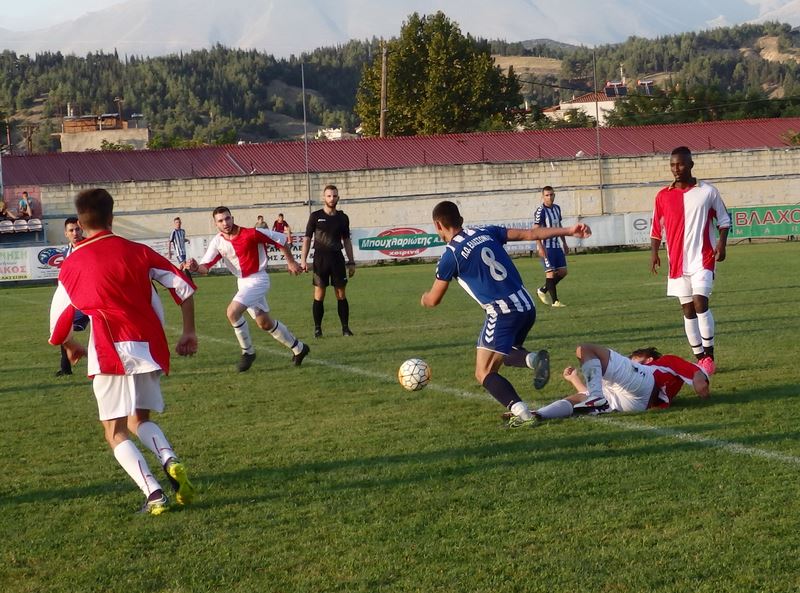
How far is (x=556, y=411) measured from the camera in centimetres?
745

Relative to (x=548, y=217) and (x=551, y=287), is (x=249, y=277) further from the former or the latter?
(x=551, y=287)

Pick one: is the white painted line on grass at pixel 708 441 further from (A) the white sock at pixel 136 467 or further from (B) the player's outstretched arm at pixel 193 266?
(B) the player's outstretched arm at pixel 193 266

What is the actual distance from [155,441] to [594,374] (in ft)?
10.4

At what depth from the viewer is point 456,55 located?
67.4m

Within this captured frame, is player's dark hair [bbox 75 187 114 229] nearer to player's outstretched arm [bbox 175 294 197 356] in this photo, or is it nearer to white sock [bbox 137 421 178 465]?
player's outstretched arm [bbox 175 294 197 356]

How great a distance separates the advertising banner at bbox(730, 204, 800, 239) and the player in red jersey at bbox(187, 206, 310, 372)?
29103mm

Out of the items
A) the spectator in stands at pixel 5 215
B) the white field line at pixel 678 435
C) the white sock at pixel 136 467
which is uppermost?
the spectator in stands at pixel 5 215

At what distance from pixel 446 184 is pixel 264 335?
2942 centimetres

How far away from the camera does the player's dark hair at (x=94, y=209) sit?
5434 mm

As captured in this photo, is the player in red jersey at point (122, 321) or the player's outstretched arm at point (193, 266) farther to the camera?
the player's outstretched arm at point (193, 266)

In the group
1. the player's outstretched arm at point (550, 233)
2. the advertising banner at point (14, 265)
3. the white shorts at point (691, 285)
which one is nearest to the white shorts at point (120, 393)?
the player's outstretched arm at point (550, 233)

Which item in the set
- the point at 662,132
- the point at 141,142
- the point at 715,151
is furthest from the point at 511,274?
the point at 141,142

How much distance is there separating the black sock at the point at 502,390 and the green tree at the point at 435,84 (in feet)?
193

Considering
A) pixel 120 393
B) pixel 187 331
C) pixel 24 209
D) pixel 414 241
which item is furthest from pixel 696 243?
pixel 24 209
